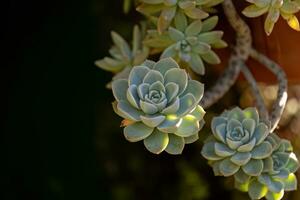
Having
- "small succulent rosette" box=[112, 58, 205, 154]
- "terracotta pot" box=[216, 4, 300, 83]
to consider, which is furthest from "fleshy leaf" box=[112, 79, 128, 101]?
"terracotta pot" box=[216, 4, 300, 83]

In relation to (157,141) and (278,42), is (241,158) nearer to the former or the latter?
(157,141)

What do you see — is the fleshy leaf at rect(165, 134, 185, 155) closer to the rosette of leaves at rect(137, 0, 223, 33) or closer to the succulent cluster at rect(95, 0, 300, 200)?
the succulent cluster at rect(95, 0, 300, 200)

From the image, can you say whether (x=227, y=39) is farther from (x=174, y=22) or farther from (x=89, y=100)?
(x=89, y=100)

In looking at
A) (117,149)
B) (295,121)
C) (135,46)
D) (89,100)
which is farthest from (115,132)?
(135,46)

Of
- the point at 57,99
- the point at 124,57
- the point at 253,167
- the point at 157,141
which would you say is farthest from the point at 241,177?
the point at 57,99

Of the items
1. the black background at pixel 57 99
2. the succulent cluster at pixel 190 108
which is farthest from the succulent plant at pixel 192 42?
the black background at pixel 57 99

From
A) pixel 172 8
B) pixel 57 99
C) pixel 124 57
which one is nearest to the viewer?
pixel 172 8
